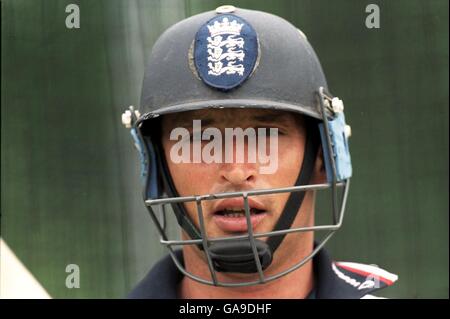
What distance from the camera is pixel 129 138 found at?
2.67 meters

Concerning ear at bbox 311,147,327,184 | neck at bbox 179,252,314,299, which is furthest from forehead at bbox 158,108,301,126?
neck at bbox 179,252,314,299

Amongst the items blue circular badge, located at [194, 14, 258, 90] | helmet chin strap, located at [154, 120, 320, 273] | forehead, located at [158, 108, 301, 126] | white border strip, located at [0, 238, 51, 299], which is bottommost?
white border strip, located at [0, 238, 51, 299]

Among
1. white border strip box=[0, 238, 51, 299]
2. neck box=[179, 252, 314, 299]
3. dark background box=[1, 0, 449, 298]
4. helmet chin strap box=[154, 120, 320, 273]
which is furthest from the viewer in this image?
dark background box=[1, 0, 449, 298]

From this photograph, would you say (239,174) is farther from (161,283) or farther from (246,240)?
(161,283)

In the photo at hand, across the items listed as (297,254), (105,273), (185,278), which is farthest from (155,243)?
(297,254)

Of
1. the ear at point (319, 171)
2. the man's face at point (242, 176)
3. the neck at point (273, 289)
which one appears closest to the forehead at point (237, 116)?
the man's face at point (242, 176)

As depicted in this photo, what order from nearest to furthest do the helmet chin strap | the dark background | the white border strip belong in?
the helmet chin strap, the white border strip, the dark background

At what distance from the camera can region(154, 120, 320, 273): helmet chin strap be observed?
1829 millimetres

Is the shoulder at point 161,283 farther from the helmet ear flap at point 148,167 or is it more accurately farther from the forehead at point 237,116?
the forehead at point 237,116

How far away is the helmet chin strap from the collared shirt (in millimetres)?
172

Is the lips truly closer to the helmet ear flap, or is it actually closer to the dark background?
the helmet ear flap

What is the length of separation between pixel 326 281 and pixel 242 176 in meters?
0.34
